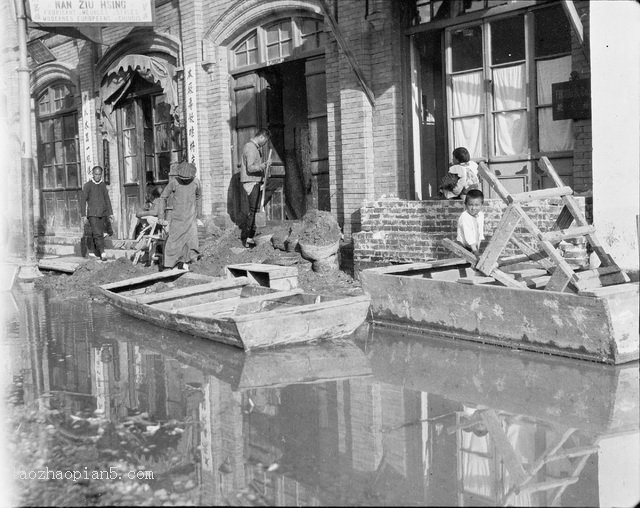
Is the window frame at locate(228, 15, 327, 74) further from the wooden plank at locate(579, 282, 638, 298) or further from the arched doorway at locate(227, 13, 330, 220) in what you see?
the wooden plank at locate(579, 282, 638, 298)

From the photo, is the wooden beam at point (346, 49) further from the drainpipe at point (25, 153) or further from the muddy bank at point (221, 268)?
the drainpipe at point (25, 153)

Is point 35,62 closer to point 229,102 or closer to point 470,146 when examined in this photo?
point 229,102

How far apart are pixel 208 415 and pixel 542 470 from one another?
2.40 metres

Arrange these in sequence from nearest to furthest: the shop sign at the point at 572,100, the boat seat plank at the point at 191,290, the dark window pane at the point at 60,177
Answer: the shop sign at the point at 572,100 → the boat seat plank at the point at 191,290 → the dark window pane at the point at 60,177

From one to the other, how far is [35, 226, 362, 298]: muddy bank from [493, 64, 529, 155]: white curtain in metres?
2.76

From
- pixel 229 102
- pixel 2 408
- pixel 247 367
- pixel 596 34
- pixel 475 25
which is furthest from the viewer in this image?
pixel 229 102

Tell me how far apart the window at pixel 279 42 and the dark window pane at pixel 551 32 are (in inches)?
148

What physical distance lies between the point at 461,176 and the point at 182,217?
4.37 metres

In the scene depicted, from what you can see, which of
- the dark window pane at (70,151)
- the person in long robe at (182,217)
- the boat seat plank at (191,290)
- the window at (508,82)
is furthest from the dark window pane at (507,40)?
the dark window pane at (70,151)

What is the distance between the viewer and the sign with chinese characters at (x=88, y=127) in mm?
18188

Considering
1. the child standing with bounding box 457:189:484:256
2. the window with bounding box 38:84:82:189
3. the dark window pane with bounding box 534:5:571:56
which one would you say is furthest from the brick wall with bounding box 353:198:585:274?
the window with bounding box 38:84:82:189

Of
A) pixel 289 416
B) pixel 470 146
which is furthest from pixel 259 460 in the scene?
pixel 470 146

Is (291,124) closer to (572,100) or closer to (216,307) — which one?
(216,307)

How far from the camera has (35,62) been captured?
66.8 feet
